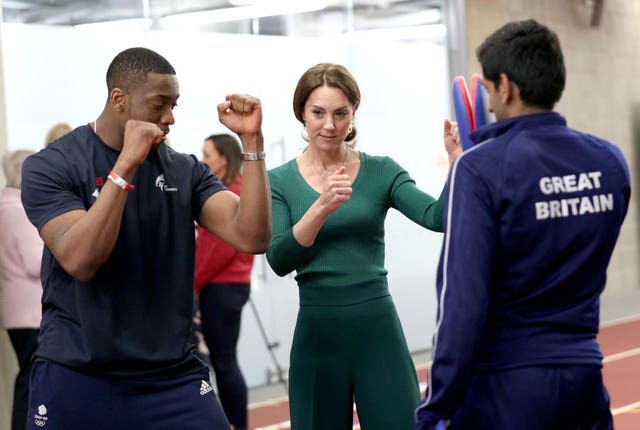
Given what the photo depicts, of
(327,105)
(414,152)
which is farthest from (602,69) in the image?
(327,105)

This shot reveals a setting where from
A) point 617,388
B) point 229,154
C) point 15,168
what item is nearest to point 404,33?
point 617,388

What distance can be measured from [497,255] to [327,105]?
1.39 m

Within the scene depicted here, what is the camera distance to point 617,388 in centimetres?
762

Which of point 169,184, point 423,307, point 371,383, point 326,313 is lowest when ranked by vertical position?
point 423,307

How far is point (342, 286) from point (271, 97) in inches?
188

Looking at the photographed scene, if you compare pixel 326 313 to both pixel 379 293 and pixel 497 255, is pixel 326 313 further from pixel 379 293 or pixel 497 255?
pixel 497 255

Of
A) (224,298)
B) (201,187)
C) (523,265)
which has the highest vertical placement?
(201,187)

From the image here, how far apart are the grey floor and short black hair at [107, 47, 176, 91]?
5064 mm

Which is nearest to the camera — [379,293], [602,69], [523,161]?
[523,161]

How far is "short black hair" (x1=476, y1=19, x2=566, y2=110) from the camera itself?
2.42m

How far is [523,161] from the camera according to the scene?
2.37 m

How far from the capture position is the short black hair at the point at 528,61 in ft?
7.95

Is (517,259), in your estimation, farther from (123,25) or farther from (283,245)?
(123,25)

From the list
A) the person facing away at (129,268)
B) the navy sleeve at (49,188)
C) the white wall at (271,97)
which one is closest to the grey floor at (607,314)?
the white wall at (271,97)
